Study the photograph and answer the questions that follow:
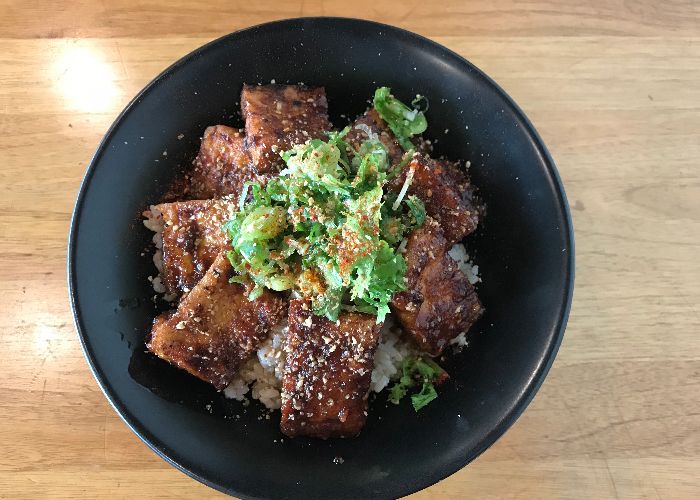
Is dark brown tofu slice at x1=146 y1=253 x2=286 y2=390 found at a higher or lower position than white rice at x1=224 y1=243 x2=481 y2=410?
higher

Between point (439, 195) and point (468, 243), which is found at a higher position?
point (439, 195)

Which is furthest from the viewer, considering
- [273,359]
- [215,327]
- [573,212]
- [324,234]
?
[573,212]

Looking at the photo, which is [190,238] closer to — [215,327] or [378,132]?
[215,327]

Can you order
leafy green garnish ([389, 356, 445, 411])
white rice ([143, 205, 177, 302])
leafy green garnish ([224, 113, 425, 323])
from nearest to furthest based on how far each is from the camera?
leafy green garnish ([224, 113, 425, 323]) < leafy green garnish ([389, 356, 445, 411]) < white rice ([143, 205, 177, 302])

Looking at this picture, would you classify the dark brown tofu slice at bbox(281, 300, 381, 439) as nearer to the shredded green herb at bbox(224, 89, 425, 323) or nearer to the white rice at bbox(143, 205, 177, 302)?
the shredded green herb at bbox(224, 89, 425, 323)

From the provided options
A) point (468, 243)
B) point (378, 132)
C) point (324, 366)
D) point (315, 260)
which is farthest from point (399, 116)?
point (324, 366)

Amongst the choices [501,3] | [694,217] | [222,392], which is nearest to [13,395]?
[222,392]

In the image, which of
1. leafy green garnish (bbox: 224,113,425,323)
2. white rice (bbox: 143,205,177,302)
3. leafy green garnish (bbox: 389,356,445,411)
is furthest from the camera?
white rice (bbox: 143,205,177,302)

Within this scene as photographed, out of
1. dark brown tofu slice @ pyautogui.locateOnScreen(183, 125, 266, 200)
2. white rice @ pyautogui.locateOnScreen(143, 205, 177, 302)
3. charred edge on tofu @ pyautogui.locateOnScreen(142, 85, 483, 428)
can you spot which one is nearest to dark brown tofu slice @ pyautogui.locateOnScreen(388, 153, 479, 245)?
charred edge on tofu @ pyautogui.locateOnScreen(142, 85, 483, 428)
